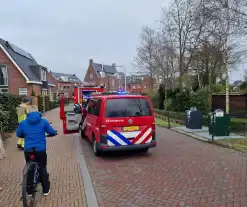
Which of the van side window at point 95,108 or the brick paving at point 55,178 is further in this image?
the van side window at point 95,108

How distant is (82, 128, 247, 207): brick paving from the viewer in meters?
4.75

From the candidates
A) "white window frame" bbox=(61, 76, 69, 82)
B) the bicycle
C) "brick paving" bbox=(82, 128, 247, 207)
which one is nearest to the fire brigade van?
"brick paving" bbox=(82, 128, 247, 207)

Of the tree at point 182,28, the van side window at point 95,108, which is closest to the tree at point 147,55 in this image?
the tree at point 182,28

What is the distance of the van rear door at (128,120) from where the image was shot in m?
7.88

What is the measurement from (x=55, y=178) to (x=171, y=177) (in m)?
2.59

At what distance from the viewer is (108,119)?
7.86 metres

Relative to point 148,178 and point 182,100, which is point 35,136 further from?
point 182,100

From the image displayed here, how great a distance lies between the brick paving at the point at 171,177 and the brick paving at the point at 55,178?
0.41m

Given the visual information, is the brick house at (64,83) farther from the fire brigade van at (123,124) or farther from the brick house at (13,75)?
the fire brigade van at (123,124)

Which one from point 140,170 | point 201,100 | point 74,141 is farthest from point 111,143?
point 201,100

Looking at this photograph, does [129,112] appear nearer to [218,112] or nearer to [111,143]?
[111,143]

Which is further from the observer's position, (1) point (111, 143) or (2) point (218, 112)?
(2) point (218, 112)

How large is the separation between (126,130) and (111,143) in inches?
22.5

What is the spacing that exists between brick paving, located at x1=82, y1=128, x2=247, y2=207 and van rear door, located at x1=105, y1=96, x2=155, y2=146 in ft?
1.94
